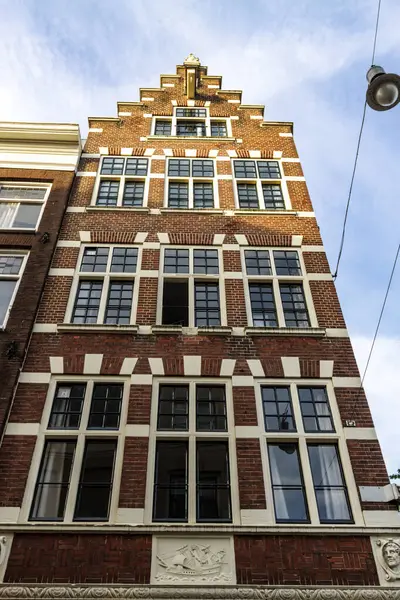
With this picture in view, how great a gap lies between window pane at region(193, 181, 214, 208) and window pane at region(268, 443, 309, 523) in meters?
8.16

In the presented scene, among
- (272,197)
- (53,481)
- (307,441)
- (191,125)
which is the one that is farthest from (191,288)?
(191,125)

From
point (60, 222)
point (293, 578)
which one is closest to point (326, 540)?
point (293, 578)

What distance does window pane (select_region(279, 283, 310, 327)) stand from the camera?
12.0 metres

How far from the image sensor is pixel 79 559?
796 centimetres

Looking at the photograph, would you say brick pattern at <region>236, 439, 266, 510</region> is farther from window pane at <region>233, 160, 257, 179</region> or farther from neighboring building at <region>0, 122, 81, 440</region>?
window pane at <region>233, 160, 257, 179</region>

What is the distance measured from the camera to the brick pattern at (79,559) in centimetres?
779

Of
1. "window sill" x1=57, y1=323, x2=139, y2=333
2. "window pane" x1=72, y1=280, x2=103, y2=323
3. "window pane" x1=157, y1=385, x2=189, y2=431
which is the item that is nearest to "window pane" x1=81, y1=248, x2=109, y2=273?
"window pane" x1=72, y1=280, x2=103, y2=323

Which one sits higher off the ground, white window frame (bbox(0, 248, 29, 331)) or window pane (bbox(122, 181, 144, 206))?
window pane (bbox(122, 181, 144, 206))

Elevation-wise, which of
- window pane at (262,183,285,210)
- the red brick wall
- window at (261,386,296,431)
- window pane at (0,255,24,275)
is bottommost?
the red brick wall

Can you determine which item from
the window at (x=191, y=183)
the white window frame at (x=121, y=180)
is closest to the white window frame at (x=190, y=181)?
the window at (x=191, y=183)

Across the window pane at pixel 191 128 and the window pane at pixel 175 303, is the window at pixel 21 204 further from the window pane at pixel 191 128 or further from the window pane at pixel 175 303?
the window pane at pixel 191 128

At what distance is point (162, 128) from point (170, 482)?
1361 centimetres

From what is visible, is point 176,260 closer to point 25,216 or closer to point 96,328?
point 96,328

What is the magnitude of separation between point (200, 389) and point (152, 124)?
Result: 1170 cm
